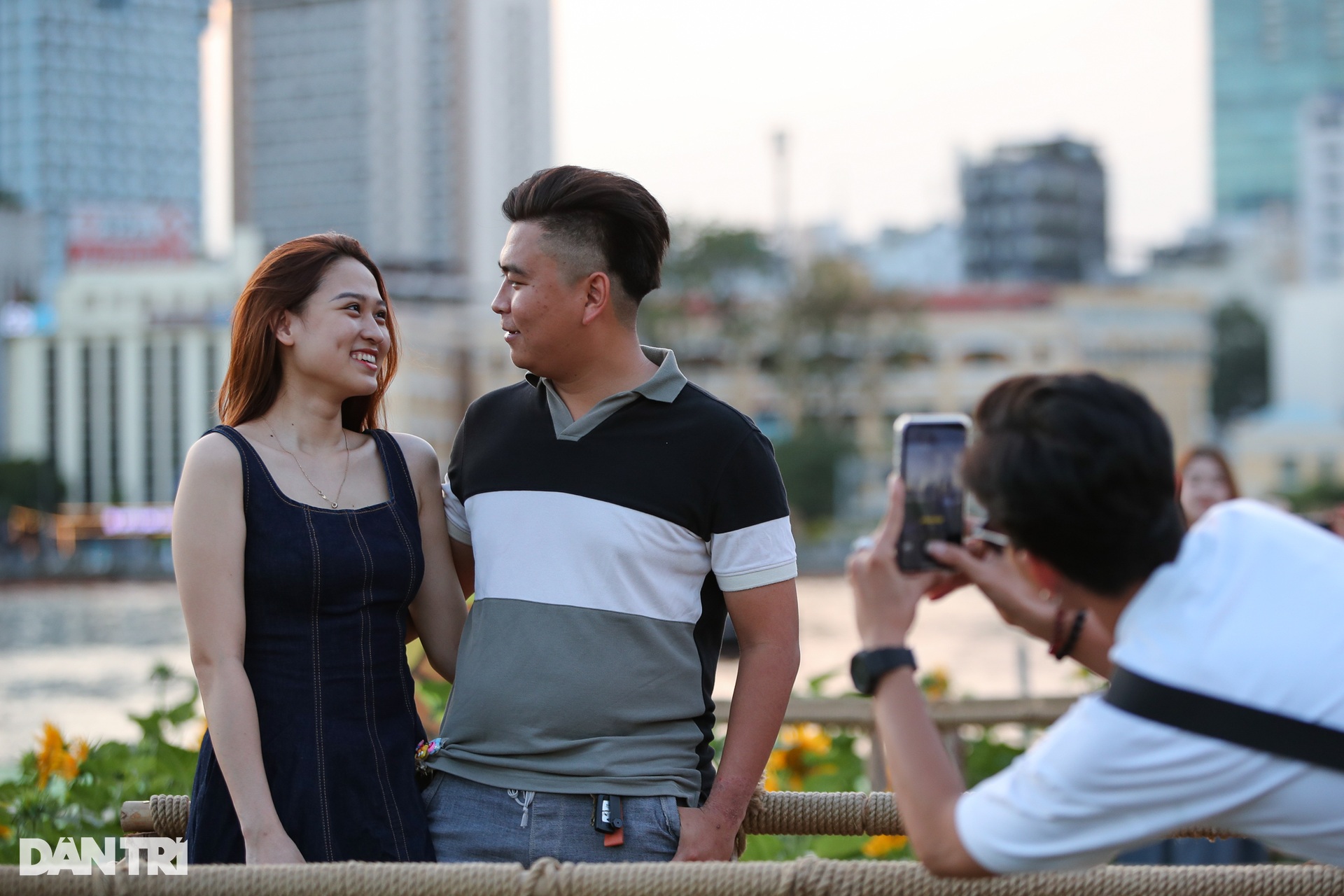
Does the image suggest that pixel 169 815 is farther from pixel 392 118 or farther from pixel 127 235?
pixel 392 118

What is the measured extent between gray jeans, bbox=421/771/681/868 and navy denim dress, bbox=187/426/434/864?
0.10 m

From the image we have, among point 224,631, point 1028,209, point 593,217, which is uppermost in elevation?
point 1028,209

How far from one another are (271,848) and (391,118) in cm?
8935

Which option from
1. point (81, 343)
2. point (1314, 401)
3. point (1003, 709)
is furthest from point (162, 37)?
point (1003, 709)

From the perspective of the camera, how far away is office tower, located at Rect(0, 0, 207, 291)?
77.9 metres

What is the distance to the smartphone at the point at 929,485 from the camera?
5.26 ft

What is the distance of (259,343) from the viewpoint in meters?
2.26

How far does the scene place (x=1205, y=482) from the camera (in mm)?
4500

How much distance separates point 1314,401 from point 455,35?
52752 mm

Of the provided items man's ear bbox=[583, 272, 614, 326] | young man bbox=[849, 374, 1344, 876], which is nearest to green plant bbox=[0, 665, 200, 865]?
man's ear bbox=[583, 272, 614, 326]

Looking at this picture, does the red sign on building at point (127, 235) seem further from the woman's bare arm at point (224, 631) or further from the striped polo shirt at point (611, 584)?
the striped polo shirt at point (611, 584)

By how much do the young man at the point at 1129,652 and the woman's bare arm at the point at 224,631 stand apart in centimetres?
94

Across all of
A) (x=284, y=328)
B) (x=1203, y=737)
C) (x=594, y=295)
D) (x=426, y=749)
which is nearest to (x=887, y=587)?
(x=1203, y=737)

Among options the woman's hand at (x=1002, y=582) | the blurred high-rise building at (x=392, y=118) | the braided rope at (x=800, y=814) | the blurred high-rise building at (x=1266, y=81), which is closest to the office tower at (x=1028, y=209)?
the blurred high-rise building at (x=1266, y=81)
